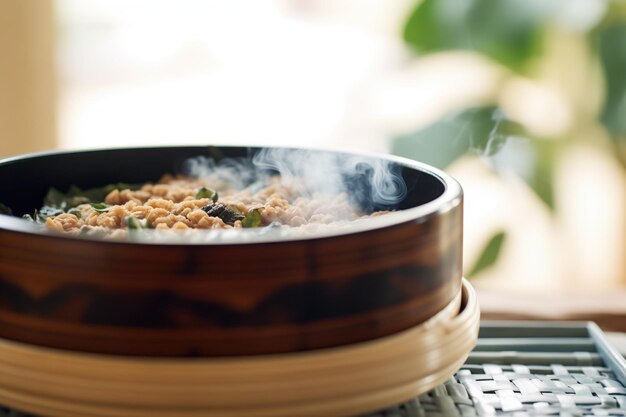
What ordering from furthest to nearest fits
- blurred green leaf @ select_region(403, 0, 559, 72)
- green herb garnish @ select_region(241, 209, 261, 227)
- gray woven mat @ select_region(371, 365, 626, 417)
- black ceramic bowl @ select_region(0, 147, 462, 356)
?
blurred green leaf @ select_region(403, 0, 559, 72)
green herb garnish @ select_region(241, 209, 261, 227)
gray woven mat @ select_region(371, 365, 626, 417)
black ceramic bowl @ select_region(0, 147, 462, 356)

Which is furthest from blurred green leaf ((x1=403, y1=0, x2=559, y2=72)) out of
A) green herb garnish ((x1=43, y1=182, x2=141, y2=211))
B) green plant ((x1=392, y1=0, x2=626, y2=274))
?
green herb garnish ((x1=43, y1=182, x2=141, y2=211))

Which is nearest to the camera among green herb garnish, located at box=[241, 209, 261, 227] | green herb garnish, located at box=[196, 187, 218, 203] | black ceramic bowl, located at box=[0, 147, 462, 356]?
black ceramic bowl, located at box=[0, 147, 462, 356]

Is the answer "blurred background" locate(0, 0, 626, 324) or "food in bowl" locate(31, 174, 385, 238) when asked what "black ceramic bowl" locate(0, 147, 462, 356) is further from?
"blurred background" locate(0, 0, 626, 324)

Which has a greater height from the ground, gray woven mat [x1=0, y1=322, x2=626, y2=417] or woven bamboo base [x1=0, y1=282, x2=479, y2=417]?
woven bamboo base [x1=0, y1=282, x2=479, y2=417]

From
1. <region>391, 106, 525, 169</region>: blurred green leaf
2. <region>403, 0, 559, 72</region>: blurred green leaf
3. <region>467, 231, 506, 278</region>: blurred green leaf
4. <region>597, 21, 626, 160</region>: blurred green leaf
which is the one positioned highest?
<region>403, 0, 559, 72</region>: blurred green leaf

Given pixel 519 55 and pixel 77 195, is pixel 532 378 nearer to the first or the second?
pixel 77 195

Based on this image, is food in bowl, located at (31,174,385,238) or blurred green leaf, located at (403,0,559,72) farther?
blurred green leaf, located at (403,0,559,72)

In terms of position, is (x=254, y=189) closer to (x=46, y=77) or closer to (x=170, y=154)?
(x=170, y=154)
